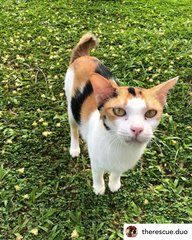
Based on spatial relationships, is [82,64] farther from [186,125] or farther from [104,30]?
[104,30]

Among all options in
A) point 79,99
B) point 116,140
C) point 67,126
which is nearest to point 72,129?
point 67,126

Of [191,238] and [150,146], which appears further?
[150,146]

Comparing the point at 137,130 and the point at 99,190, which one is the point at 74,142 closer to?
the point at 99,190

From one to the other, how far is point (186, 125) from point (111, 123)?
2.02 meters

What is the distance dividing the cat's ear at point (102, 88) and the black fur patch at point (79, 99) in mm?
615

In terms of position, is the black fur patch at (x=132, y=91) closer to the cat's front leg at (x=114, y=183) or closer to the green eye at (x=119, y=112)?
the green eye at (x=119, y=112)

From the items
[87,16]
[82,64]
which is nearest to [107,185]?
[82,64]

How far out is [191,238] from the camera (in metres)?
3.17

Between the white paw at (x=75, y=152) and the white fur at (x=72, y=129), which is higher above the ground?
the white fur at (x=72, y=129)

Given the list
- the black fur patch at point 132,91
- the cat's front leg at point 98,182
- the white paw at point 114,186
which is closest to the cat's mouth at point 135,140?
the black fur patch at point 132,91

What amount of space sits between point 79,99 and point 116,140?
76 centimetres

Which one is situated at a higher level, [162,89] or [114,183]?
[162,89]

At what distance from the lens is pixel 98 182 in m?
3.53

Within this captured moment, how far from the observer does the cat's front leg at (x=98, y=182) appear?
3406 millimetres
